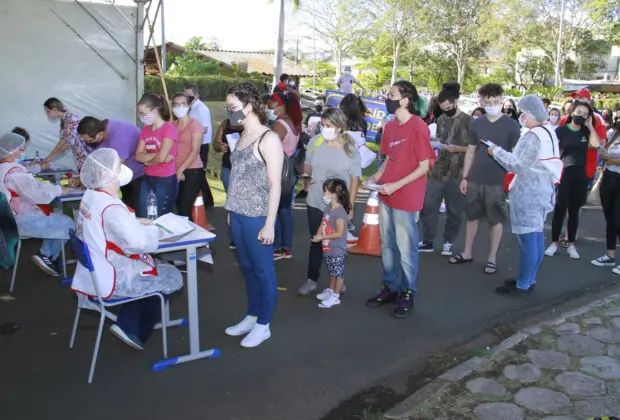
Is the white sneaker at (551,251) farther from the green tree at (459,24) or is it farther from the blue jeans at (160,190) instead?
the green tree at (459,24)

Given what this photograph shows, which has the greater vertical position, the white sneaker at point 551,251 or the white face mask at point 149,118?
the white face mask at point 149,118

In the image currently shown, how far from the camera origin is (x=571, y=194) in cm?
672

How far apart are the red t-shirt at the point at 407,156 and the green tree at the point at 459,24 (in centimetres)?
4315

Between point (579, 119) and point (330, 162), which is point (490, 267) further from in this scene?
point (330, 162)

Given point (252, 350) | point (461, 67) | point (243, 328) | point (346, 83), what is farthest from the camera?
point (461, 67)

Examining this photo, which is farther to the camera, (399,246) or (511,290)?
(511,290)

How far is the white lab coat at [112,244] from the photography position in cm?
362

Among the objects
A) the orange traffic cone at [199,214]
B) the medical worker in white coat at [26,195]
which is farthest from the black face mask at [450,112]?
the medical worker in white coat at [26,195]

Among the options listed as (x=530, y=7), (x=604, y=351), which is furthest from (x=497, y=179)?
(x=530, y=7)

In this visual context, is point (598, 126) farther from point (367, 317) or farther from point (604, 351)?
point (367, 317)

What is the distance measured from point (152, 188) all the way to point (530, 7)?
44914mm

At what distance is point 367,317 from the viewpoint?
16.3 ft

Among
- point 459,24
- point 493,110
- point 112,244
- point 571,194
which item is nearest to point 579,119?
point 571,194

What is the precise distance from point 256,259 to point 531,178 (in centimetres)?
280
